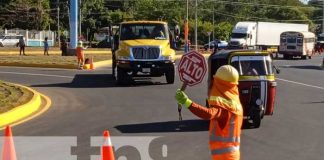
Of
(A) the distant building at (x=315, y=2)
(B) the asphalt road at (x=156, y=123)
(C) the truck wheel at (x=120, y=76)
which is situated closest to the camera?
(B) the asphalt road at (x=156, y=123)

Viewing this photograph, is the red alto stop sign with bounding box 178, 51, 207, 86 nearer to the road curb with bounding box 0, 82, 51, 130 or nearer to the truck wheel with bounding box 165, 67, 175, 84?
the road curb with bounding box 0, 82, 51, 130

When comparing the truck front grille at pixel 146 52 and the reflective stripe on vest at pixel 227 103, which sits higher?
the reflective stripe on vest at pixel 227 103

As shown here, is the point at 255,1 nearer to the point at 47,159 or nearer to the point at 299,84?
the point at 299,84

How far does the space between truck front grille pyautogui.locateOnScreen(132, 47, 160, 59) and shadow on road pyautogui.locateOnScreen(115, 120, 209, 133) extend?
9.12 m

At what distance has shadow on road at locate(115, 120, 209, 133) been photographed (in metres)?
12.3

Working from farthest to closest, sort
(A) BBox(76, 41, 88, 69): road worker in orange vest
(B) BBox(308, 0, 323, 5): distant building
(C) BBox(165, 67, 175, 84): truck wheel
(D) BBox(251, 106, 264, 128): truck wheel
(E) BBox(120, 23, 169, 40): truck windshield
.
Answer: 1. (B) BBox(308, 0, 323, 5): distant building
2. (A) BBox(76, 41, 88, 69): road worker in orange vest
3. (E) BBox(120, 23, 169, 40): truck windshield
4. (C) BBox(165, 67, 175, 84): truck wheel
5. (D) BBox(251, 106, 264, 128): truck wheel

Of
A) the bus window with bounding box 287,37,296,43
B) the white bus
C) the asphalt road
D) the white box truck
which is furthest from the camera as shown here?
the white box truck

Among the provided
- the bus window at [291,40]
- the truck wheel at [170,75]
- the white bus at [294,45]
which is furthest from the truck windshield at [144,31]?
the bus window at [291,40]

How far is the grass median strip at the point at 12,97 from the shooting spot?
14.4 metres

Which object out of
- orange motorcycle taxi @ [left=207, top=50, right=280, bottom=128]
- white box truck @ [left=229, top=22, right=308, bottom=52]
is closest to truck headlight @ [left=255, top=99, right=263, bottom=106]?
orange motorcycle taxi @ [left=207, top=50, right=280, bottom=128]

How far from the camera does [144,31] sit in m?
23.4

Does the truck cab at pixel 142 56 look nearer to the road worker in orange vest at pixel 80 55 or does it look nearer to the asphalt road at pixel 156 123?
the asphalt road at pixel 156 123

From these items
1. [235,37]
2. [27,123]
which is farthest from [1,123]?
[235,37]

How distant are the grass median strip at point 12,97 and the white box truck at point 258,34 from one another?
45728 mm
